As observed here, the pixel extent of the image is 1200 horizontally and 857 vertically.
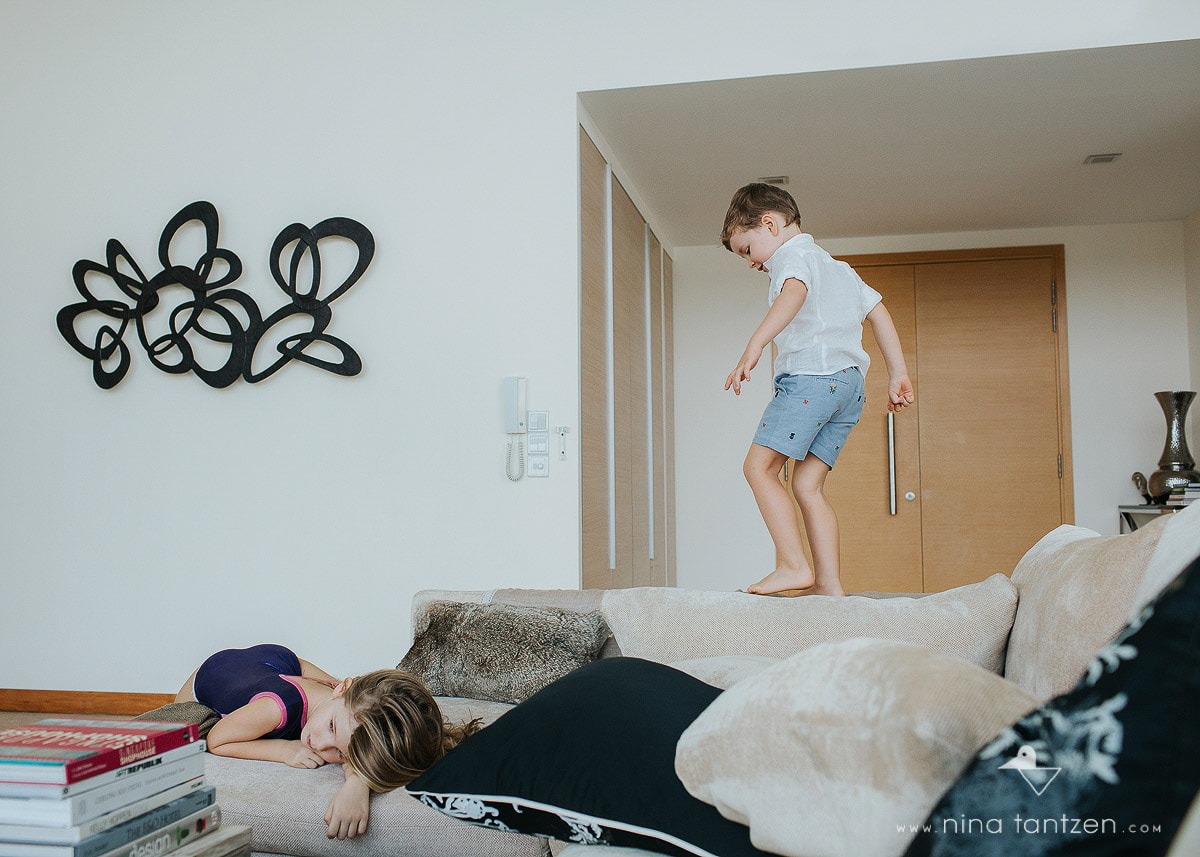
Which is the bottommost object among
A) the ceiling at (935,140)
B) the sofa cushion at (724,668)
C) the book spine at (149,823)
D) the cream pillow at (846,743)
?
the book spine at (149,823)

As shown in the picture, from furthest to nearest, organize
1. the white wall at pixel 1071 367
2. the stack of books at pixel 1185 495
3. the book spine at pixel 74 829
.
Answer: the white wall at pixel 1071 367
the stack of books at pixel 1185 495
the book spine at pixel 74 829

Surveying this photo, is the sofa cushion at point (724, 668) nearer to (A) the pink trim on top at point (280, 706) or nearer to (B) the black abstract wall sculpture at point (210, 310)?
(A) the pink trim on top at point (280, 706)

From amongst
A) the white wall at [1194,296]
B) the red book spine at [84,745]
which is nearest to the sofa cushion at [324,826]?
the red book spine at [84,745]

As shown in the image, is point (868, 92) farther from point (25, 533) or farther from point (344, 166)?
point (25, 533)

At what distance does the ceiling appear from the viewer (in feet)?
11.3

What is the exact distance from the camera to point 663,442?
5.22 m

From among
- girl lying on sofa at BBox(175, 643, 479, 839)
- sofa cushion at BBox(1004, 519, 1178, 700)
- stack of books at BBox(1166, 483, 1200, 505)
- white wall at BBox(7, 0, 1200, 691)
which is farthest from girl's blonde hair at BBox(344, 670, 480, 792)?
stack of books at BBox(1166, 483, 1200, 505)

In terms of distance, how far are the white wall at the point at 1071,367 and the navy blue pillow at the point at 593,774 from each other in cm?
437

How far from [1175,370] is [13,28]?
594 centimetres

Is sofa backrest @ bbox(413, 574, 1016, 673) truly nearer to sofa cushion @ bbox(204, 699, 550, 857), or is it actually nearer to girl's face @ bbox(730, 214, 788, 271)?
sofa cushion @ bbox(204, 699, 550, 857)

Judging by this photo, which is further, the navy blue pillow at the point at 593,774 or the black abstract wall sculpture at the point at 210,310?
the black abstract wall sculpture at the point at 210,310

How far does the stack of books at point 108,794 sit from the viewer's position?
0.89 meters

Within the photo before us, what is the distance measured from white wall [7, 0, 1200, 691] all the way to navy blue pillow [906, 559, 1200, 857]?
9.23 ft

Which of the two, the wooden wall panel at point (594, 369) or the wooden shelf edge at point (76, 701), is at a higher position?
the wooden wall panel at point (594, 369)
